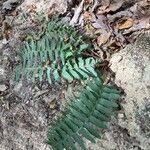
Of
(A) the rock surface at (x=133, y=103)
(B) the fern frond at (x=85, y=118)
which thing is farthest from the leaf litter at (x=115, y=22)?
(B) the fern frond at (x=85, y=118)

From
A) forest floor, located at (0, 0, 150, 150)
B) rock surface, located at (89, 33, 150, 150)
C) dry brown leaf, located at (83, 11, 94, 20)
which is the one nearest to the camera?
rock surface, located at (89, 33, 150, 150)

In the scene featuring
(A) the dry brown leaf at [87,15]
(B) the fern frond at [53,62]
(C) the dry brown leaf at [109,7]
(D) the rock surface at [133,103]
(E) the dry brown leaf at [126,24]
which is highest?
(C) the dry brown leaf at [109,7]

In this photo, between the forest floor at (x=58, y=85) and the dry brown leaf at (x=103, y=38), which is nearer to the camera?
the forest floor at (x=58, y=85)

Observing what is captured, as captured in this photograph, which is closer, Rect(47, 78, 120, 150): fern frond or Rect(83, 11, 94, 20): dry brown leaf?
Rect(47, 78, 120, 150): fern frond

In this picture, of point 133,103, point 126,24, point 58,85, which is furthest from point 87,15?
point 133,103

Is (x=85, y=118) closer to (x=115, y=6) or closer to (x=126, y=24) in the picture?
(x=126, y=24)

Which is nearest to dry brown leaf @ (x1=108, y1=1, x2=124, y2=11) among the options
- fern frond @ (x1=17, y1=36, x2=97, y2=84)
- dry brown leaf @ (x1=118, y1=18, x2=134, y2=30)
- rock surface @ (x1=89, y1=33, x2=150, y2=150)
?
dry brown leaf @ (x1=118, y1=18, x2=134, y2=30)

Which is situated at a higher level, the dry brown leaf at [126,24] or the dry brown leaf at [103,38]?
the dry brown leaf at [126,24]

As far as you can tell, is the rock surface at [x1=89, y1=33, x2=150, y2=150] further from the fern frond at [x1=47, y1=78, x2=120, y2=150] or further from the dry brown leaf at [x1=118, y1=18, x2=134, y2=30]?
the dry brown leaf at [x1=118, y1=18, x2=134, y2=30]

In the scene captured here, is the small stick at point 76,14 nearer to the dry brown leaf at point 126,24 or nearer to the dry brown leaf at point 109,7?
the dry brown leaf at point 109,7
